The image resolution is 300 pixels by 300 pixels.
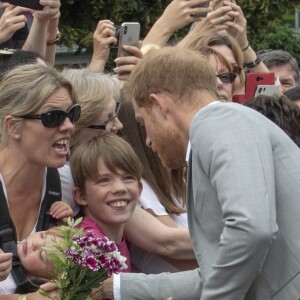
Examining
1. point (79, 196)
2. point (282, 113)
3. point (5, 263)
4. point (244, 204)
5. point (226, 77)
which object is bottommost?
point (79, 196)

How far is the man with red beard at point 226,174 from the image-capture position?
11.5 feet

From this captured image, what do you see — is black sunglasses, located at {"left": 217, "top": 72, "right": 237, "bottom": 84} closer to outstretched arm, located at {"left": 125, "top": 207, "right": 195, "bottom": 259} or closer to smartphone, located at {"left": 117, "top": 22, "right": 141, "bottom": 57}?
smartphone, located at {"left": 117, "top": 22, "right": 141, "bottom": 57}

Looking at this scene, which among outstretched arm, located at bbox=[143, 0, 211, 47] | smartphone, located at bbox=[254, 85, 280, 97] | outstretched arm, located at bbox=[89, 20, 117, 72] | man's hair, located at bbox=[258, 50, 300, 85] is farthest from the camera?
man's hair, located at bbox=[258, 50, 300, 85]

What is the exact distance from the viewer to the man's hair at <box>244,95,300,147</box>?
15.7 feet

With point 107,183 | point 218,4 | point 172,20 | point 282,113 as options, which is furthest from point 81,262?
point 218,4

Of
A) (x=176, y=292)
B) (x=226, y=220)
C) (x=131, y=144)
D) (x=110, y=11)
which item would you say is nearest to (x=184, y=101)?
(x=226, y=220)

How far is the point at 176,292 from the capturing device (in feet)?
13.9

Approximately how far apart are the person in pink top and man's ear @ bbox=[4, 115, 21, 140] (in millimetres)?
347

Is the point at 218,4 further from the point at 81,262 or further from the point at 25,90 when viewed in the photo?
the point at 81,262

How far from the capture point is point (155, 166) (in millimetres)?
5098

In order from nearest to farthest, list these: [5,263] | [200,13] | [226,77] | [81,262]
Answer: [81,262], [5,263], [226,77], [200,13]

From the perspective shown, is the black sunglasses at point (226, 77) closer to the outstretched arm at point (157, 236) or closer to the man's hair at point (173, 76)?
the outstretched arm at point (157, 236)

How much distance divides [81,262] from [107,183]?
1005 millimetres

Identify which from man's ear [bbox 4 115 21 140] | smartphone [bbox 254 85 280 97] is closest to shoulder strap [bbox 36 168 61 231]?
man's ear [bbox 4 115 21 140]
